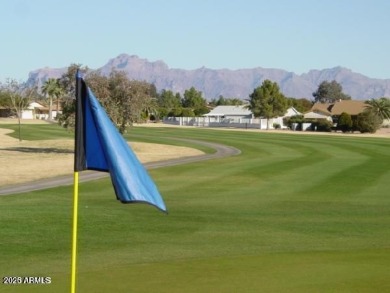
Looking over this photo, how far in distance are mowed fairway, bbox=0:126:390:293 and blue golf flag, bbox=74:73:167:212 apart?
3.54 metres

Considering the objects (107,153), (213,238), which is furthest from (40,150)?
(107,153)

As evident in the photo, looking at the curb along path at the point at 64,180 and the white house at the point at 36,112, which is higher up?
the curb along path at the point at 64,180

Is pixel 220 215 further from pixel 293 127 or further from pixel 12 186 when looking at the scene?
pixel 293 127

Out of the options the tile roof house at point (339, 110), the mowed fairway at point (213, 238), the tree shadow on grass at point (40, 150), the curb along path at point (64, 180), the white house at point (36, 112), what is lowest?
the white house at point (36, 112)

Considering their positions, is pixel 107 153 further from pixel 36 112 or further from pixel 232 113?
pixel 36 112

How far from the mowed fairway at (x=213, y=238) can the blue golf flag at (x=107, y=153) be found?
354 centimetres

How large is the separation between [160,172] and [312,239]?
20.6 meters

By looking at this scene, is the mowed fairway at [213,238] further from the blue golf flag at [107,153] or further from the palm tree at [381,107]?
the palm tree at [381,107]

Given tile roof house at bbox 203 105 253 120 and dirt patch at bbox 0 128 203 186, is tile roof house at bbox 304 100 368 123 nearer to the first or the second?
tile roof house at bbox 203 105 253 120

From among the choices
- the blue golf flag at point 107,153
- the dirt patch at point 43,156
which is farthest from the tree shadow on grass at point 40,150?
the blue golf flag at point 107,153

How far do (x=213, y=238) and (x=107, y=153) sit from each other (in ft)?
31.9

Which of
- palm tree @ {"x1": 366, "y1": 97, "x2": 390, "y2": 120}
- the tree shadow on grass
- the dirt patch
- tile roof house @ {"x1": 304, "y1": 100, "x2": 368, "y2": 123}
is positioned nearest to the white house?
tile roof house @ {"x1": 304, "y1": 100, "x2": 368, "y2": 123}

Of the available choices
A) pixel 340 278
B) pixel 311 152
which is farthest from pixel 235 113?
pixel 340 278

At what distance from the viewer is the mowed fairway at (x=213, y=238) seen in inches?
467
